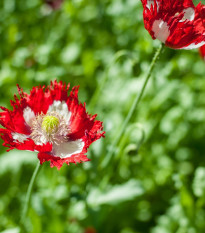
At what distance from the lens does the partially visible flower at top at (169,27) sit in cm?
127

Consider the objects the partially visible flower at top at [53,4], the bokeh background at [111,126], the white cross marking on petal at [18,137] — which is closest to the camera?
the white cross marking on petal at [18,137]

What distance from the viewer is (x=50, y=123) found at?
1333mm

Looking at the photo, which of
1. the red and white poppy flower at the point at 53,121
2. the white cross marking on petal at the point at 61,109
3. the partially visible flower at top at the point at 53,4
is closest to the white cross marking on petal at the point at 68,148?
the red and white poppy flower at the point at 53,121

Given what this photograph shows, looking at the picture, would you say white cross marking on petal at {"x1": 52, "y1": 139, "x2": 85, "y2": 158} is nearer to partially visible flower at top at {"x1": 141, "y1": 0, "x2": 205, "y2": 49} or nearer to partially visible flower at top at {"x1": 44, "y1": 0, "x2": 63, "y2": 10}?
partially visible flower at top at {"x1": 141, "y1": 0, "x2": 205, "y2": 49}

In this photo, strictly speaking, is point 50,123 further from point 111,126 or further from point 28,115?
point 111,126

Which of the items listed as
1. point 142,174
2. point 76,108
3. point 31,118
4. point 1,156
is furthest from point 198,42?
point 1,156

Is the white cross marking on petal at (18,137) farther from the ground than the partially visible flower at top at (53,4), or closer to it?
closer to it

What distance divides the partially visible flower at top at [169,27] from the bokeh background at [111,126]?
0.51 meters

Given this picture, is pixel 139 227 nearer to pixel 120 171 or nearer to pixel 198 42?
pixel 120 171

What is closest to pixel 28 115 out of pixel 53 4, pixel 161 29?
pixel 161 29

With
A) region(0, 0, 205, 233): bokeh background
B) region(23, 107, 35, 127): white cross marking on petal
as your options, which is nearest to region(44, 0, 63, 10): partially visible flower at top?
region(0, 0, 205, 233): bokeh background

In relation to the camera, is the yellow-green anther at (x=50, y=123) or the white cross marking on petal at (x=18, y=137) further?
the yellow-green anther at (x=50, y=123)

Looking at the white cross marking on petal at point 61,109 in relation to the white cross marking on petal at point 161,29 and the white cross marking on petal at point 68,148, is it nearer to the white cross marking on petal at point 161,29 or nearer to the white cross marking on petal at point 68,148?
the white cross marking on petal at point 68,148

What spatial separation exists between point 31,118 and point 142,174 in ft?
3.91
